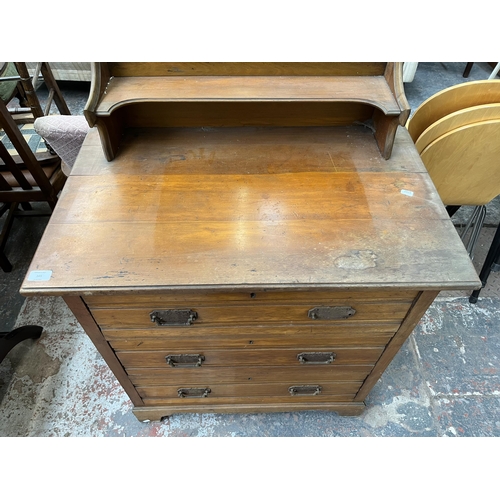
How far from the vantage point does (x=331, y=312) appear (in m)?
1.08

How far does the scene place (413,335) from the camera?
1.99 metres

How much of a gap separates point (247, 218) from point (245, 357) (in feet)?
1.77

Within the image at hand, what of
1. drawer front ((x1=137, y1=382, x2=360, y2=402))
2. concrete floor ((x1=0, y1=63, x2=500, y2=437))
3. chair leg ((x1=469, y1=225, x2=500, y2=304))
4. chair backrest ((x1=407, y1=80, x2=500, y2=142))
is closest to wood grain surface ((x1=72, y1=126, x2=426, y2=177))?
chair backrest ((x1=407, y1=80, x2=500, y2=142))

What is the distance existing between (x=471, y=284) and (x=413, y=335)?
1.17m

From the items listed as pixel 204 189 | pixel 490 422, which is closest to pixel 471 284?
pixel 204 189

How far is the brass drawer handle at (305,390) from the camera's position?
59.0 inches

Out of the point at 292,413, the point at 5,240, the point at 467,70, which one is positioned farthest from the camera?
the point at 467,70

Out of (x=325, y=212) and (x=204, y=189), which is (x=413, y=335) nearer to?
(x=325, y=212)

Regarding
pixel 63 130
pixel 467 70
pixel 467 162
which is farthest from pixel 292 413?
pixel 467 70

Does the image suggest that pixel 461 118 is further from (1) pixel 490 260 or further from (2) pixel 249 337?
(2) pixel 249 337

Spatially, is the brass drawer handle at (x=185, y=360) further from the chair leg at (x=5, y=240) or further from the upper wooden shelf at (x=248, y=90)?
the chair leg at (x=5, y=240)

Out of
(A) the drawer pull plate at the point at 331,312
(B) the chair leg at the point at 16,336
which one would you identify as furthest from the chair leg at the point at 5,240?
(A) the drawer pull plate at the point at 331,312

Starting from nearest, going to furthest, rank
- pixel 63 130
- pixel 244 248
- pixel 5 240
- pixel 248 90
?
pixel 244 248, pixel 248 90, pixel 63 130, pixel 5 240

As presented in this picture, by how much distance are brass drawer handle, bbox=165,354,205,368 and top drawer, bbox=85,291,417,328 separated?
0.20m
